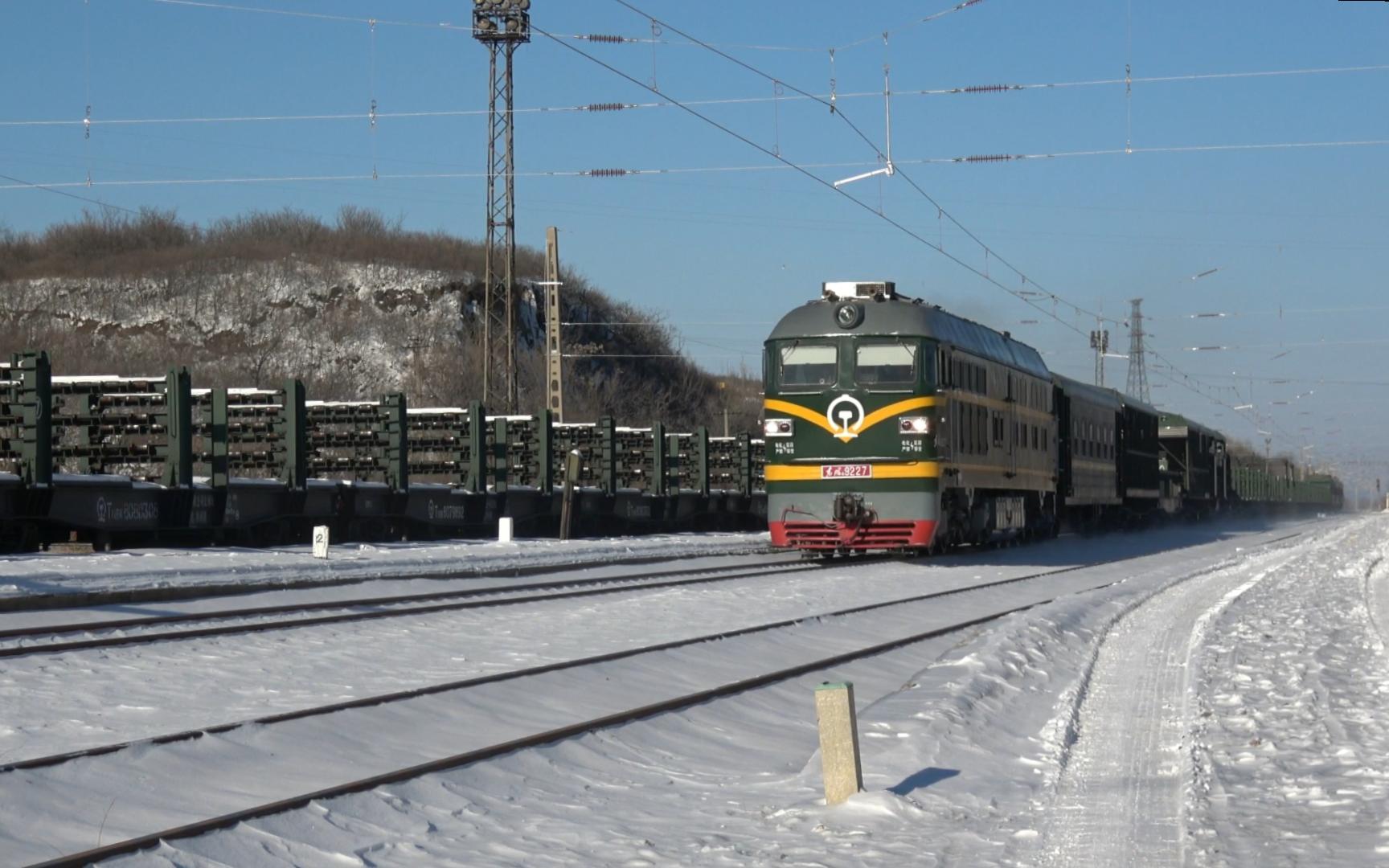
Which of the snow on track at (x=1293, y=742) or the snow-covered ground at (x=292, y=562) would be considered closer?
the snow on track at (x=1293, y=742)

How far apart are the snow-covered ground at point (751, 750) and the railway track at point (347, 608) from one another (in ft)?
1.43

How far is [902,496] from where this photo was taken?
24812mm

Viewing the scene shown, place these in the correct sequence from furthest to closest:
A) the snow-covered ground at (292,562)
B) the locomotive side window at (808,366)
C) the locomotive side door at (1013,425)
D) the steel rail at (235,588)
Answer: the locomotive side door at (1013,425), the locomotive side window at (808,366), the snow-covered ground at (292,562), the steel rail at (235,588)

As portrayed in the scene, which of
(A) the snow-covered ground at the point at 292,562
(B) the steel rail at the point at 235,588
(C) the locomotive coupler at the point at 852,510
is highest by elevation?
(C) the locomotive coupler at the point at 852,510

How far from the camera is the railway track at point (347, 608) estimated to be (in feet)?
44.6

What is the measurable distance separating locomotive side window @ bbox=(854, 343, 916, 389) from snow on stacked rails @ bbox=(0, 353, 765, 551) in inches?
384

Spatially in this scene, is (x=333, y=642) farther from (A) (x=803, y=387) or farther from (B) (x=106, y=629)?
(A) (x=803, y=387)

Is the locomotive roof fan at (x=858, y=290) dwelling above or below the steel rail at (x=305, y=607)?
above

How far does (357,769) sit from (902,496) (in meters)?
16.9

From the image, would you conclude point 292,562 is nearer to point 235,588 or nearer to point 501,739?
point 235,588

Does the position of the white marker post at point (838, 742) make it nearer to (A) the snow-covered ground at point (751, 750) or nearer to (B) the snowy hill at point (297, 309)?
(A) the snow-covered ground at point (751, 750)

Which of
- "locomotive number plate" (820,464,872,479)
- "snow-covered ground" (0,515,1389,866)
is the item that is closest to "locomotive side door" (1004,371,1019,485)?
"locomotive number plate" (820,464,872,479)

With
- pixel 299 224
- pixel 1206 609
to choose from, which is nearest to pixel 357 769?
pixel 1206 609

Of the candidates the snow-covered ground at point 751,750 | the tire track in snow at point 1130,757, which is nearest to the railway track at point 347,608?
the snow-covered ground at point 751,750
